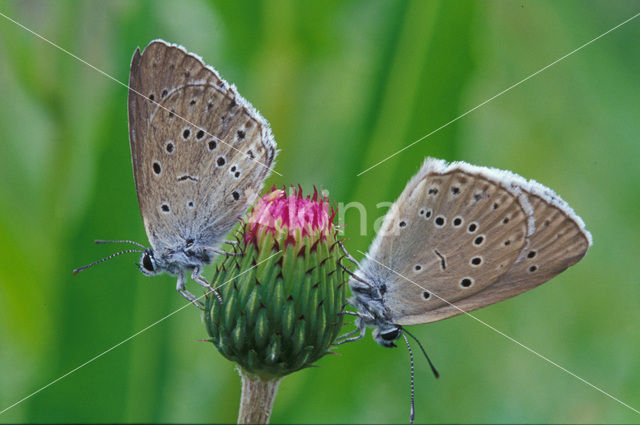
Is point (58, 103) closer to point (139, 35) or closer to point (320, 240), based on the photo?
point (139, 35)

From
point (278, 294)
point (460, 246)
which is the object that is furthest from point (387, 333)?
point (278, 294)

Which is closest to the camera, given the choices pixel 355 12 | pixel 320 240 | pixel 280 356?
pixel 280 356

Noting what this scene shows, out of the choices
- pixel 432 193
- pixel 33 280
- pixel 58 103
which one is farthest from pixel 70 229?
pixel 432 193

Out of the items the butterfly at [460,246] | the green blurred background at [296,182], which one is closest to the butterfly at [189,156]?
the butterfly at [460,246]

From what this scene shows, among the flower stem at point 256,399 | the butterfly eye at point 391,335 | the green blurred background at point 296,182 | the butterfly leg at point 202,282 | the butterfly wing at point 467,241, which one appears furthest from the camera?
the green blurred background at point 296,182

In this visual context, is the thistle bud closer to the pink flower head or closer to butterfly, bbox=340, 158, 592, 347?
the pink flower head

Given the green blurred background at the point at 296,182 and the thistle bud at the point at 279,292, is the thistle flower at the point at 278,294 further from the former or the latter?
the green blurred background at the point at 296,182
